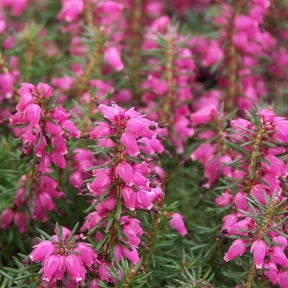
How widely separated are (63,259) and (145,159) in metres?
0.43

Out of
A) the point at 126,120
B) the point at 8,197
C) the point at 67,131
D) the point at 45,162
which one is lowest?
the point at 8,197

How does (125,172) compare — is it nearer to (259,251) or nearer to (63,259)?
(63,259)

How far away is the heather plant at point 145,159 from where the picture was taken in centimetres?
167

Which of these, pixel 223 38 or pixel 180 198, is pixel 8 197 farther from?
pixel 223 38

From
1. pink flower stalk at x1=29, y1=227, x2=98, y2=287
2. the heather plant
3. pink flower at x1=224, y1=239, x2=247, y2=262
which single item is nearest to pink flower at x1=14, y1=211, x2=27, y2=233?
the heather plant

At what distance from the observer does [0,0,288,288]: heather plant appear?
1.67 metres

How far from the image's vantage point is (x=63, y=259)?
1.61 m

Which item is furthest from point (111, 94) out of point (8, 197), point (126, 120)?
point (126, 120)

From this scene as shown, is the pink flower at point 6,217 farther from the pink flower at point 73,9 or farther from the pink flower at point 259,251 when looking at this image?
the pink flower at point 73,9

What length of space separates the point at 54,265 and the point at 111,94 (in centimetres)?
135

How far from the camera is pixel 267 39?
3299mm

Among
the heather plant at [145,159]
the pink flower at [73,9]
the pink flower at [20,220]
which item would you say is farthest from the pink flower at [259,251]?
the pink flower at [73,9]

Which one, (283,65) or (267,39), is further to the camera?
(283,65)

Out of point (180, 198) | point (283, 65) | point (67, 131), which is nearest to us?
point (67, 131)
